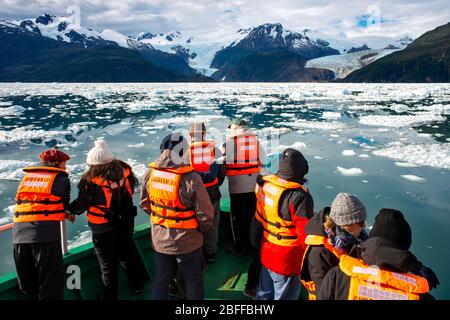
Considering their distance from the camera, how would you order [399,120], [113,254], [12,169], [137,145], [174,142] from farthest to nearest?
1. [399,120]
2. [137,145]
3. [12,169]
4. [113,254]
5. [174,142]

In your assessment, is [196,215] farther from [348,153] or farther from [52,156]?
[348,153]

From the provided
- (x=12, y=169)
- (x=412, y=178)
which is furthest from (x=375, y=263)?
(x=12, y=169)

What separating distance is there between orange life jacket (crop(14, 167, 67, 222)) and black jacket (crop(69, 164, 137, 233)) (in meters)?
0.18

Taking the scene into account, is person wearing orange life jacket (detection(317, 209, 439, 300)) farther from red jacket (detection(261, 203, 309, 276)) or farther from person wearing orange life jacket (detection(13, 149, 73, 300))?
person wearing orange life jacket (detection(13, 149, 73, 300))

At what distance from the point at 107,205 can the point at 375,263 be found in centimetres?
188

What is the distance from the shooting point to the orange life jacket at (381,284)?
4.88ft

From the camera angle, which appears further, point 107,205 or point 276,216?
Result: point 107,205

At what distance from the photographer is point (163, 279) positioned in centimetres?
245


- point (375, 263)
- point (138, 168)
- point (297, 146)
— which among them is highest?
point (375, 263)

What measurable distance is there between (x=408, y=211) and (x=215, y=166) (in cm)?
496

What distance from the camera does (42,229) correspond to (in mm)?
2445
